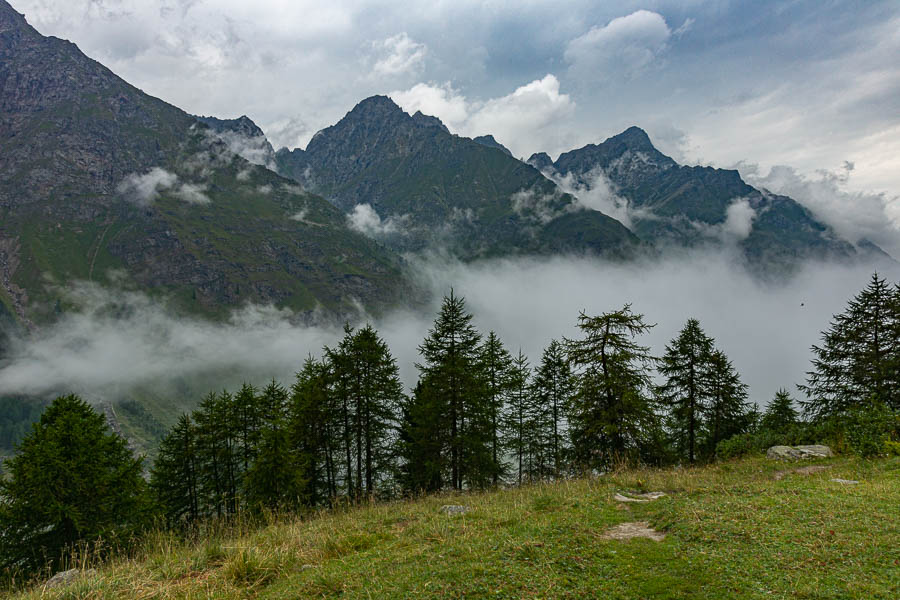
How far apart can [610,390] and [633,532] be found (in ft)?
54.1

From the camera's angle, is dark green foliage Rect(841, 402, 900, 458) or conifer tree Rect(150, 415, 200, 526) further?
conifer tree Rect(150, 415, 200, 526)

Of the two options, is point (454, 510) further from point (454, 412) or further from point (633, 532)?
point (454, 412)

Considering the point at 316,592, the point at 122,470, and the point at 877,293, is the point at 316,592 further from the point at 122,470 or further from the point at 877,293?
the point at 877,293

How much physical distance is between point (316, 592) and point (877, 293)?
132 feet

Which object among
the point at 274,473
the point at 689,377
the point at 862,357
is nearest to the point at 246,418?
the point at 274,473

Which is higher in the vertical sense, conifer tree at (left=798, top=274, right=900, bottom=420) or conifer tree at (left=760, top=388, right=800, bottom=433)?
conifer tree at (left=798, top=274, right=900, bottom=420)

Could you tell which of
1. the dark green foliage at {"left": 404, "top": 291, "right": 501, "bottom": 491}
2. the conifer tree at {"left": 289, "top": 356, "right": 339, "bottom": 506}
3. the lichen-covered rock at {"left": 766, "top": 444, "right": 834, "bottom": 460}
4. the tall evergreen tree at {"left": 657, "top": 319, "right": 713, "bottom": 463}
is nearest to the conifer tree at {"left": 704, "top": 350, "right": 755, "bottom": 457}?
the tall evergreen tree at {"left": 657, "top": 319, "right": 713, "bottom": 463}

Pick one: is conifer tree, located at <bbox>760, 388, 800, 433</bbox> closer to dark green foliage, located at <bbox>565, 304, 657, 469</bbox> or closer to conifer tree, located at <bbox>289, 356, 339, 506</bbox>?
dark green foliage, located at <bbox>565, 304, 657, 469</bbox>

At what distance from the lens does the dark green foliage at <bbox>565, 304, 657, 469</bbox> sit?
23.9 m

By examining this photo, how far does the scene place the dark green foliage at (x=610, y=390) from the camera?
2386 cm

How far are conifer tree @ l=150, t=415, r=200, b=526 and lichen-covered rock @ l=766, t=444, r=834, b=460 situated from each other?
128ft

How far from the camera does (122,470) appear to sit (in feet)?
87.8

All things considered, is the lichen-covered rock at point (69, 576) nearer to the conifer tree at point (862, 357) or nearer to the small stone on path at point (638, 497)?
the small stone on path at point (638, 497)

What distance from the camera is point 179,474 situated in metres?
36.5
